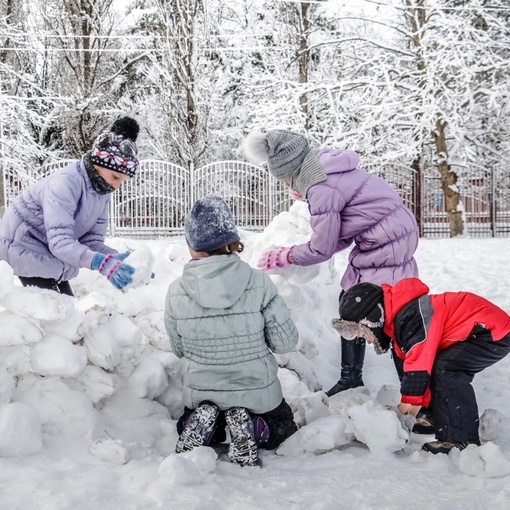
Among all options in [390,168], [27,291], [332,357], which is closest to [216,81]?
[390,168]

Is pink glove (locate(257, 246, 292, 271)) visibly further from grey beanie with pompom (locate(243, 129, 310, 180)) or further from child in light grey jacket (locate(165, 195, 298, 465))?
child in light grey jacket (locate(165, 195, 298, 465))

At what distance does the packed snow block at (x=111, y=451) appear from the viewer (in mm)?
2203

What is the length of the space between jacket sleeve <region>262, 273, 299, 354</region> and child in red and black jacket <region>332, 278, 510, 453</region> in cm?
22

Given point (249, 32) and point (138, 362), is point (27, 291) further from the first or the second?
point (249, 32)

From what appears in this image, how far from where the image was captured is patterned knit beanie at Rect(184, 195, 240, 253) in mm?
2543

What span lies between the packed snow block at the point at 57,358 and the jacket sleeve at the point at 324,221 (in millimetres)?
1258

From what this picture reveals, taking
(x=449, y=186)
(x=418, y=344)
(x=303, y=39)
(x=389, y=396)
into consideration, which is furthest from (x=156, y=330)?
(x=303, y=39)

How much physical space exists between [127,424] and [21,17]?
17858 millimetres

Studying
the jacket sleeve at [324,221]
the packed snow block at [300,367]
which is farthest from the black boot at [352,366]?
the jacket sleeve at [324,221]

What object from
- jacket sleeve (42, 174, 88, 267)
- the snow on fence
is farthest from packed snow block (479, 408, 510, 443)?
the snow on fence

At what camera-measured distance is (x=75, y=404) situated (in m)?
2.52

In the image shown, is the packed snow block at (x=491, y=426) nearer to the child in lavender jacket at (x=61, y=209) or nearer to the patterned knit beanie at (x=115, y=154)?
the child in lavender jacket at (x=61, y=209)

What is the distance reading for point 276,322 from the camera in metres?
2.59

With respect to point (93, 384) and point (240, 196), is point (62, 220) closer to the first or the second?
point (93, 384)
